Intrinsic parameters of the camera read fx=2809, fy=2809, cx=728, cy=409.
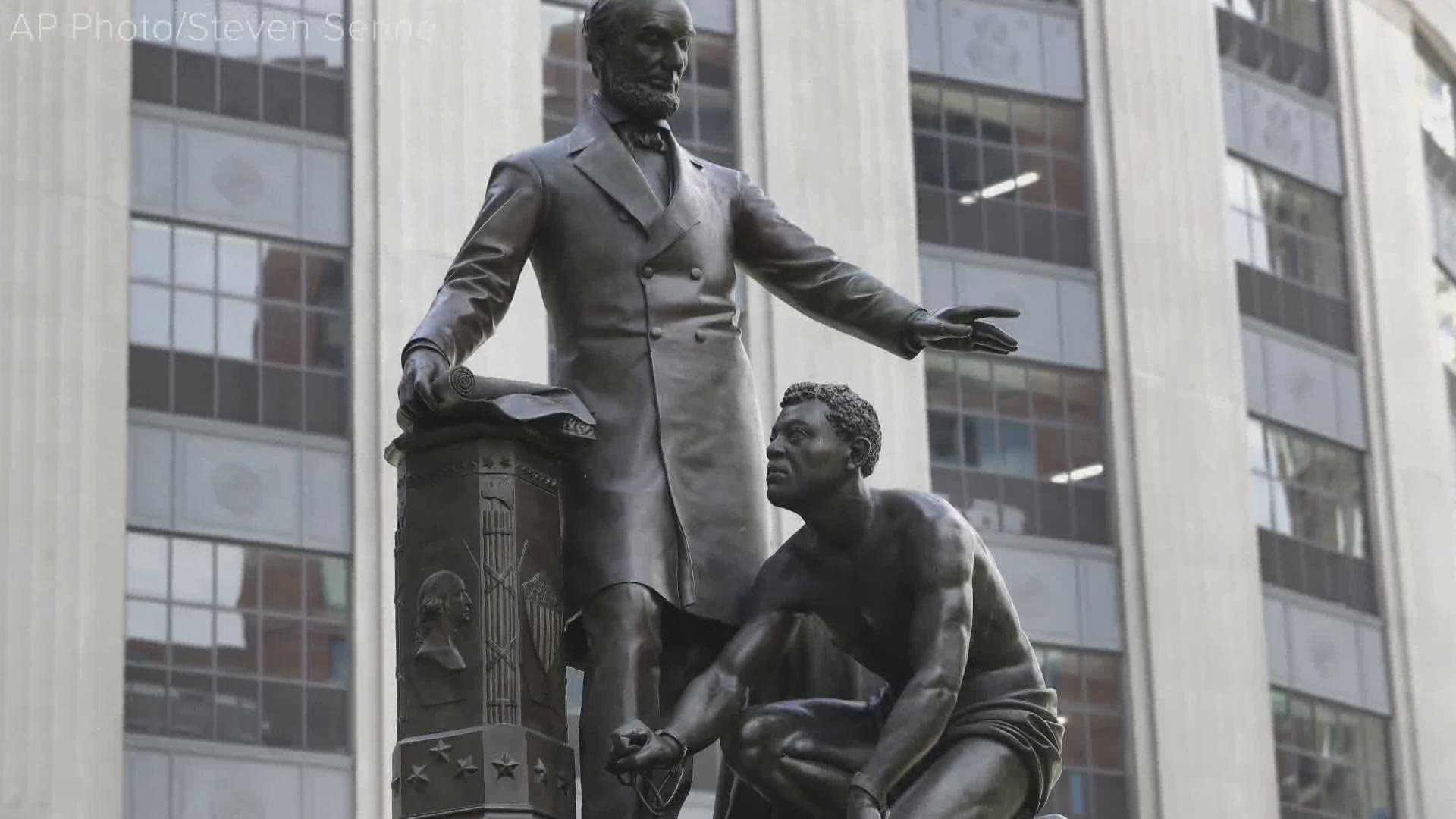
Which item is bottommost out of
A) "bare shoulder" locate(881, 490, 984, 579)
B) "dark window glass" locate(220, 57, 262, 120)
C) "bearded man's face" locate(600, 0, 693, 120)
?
"bare shoulder" locate(881, 490, 984, 579)

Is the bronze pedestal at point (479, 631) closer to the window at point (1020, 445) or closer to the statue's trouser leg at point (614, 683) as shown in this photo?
the statue's trouser leg at point (614, 683)

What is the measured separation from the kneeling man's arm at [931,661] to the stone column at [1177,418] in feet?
106

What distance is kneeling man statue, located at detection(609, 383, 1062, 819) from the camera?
9.75 m

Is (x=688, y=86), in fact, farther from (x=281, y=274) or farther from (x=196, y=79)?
(x=196, y=79)

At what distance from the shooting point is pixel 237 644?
34.2 meters

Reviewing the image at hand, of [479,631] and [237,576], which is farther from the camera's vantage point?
[237,576]

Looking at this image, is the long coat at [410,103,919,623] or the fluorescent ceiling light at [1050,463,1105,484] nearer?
the long coat at [410,103,919,623]

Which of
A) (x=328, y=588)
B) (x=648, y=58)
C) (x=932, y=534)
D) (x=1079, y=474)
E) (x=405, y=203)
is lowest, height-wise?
(x=932, y=534)

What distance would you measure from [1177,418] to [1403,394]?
6338mm

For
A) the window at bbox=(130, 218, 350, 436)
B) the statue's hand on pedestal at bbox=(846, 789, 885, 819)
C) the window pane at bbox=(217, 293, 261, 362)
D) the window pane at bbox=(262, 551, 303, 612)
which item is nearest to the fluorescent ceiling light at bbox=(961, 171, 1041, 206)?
the window at bbox=(130, 218, 350, 436)

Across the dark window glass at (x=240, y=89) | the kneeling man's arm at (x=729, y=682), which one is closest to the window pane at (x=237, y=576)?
the dark window glass at (x=240, y=89)

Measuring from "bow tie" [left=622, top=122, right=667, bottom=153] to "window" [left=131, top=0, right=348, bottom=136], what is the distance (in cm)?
2579

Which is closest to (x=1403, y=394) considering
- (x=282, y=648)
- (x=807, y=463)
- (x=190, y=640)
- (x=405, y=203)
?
(x=405, y=203)

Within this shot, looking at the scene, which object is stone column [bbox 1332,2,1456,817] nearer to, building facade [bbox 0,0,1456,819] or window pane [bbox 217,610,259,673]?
building facade [bbox 0,0,1456,819]
